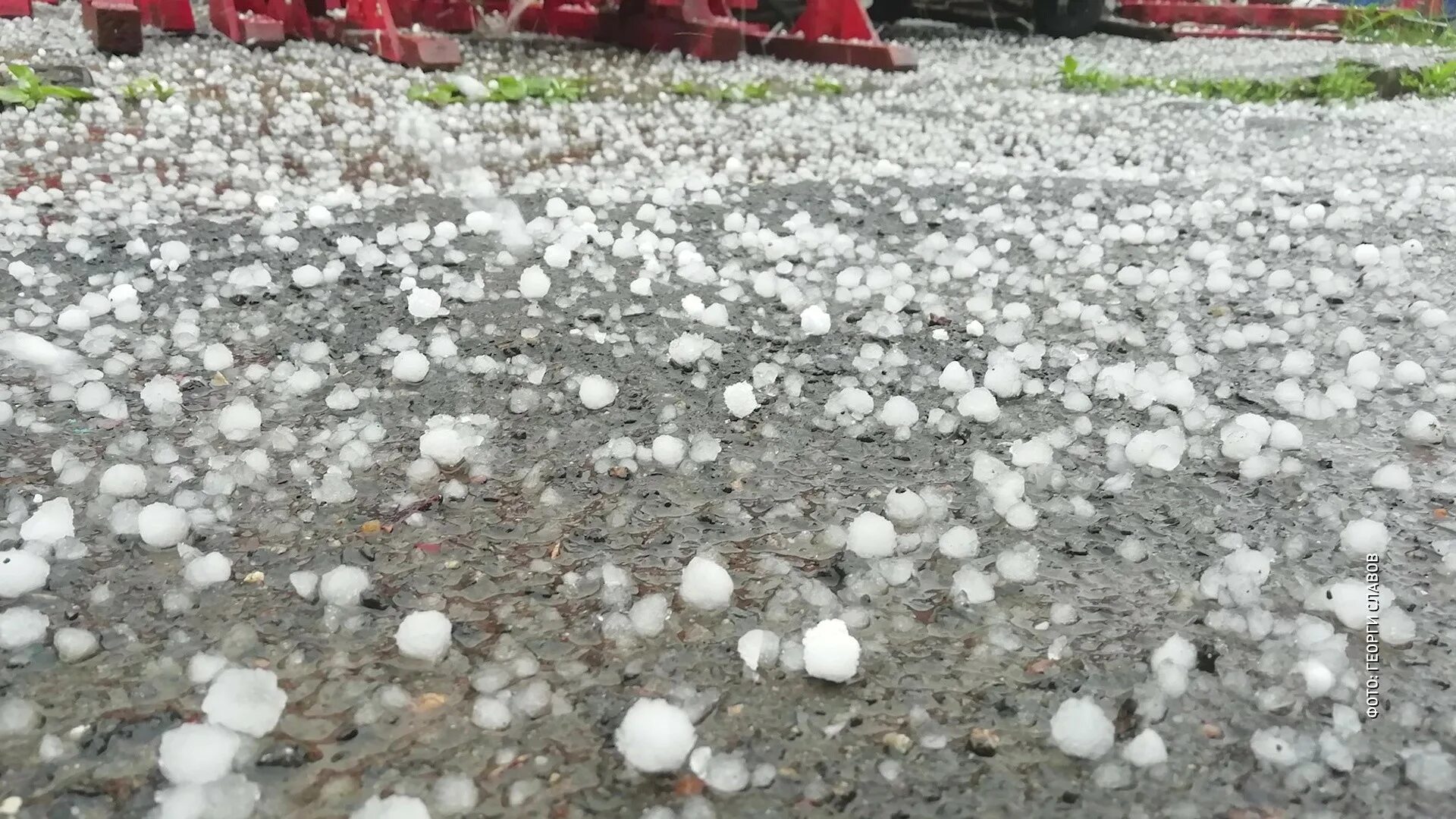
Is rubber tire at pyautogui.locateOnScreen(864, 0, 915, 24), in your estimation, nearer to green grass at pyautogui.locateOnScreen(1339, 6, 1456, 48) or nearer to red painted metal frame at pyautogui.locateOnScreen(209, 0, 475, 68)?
red painted metal frame at pyautogui.locateOnScreen(209, 0, 475, 68)

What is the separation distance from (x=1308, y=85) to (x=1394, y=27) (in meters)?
5.18

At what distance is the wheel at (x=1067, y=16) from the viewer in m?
7.45

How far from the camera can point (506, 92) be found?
12.1ft

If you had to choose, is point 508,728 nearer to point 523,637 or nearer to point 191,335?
point 523,637

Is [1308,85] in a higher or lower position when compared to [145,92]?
higher

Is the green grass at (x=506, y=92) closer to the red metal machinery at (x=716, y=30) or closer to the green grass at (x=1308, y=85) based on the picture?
the red metal machinery at (x=716, y=30)

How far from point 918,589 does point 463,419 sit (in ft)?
2.36

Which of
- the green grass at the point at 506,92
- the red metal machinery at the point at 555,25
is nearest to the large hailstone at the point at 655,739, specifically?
the green grass at the point at 506,92

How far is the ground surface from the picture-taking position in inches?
30.5

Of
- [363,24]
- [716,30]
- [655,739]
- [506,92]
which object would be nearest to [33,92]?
[506,92]

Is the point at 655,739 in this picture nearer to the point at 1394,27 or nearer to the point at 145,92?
the point at 145,92

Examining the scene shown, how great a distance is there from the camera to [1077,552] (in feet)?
3.46

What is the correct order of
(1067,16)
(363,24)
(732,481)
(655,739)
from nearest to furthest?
(655,739)
(732,481)
(363,24)
(1067,16)

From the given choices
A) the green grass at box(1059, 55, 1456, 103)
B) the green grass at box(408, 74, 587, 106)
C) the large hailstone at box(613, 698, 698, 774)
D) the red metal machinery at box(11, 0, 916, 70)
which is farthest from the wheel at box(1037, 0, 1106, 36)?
the large hailstone at box(613, 698, 698, 774)
